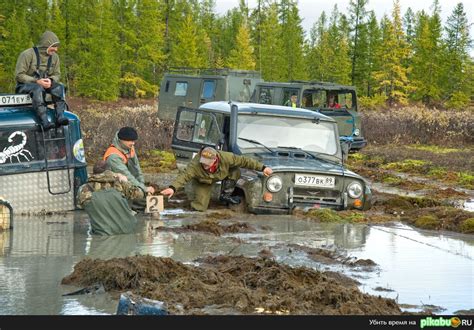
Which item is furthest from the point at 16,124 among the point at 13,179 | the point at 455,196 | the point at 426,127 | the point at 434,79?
the point at 434,79

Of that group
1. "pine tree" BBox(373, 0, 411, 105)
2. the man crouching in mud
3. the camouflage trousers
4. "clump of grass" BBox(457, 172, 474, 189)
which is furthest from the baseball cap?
"pine tree" BBox(373, 0, 411, 105)

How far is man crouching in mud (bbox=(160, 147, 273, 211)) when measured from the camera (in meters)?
13.0

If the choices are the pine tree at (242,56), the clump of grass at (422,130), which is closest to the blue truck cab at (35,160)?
the clump of grass at (422,130)

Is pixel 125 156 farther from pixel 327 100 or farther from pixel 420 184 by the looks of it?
pixel 327 100

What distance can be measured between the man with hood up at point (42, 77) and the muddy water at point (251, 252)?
1498mm

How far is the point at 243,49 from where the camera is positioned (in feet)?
274

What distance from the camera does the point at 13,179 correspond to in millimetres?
12625

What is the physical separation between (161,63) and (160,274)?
250 feet

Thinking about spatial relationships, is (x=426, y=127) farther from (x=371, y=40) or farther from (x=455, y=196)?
(x=371, y=40)

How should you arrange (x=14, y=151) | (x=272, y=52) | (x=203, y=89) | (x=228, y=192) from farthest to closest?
(x=272, y=52)
(x=203, y=89)
(x=228, y=192)
(x=14, y=151)

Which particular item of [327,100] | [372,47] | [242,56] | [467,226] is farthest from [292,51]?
[467,226]

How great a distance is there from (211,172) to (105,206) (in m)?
2.30

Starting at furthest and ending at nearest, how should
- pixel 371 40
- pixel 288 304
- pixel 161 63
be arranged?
pixel 371 40, pixel 161 63, pixel 288 304

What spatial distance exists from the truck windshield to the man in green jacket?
3.05 metres
